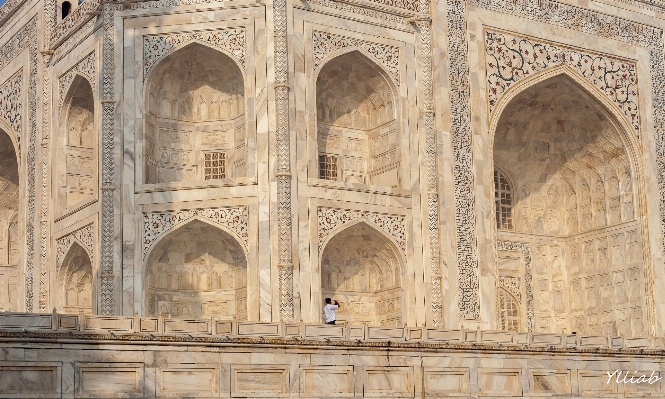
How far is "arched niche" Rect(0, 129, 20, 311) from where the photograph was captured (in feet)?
78.4

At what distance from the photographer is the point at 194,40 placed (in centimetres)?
1862

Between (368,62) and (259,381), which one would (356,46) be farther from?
(259,381)

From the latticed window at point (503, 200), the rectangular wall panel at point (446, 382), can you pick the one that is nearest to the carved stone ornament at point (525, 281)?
the latticed window at point (503, 200)

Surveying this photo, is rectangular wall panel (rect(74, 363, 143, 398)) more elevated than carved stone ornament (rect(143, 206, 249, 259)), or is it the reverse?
carved stone ornament (rect(143, 206, 249, 259))

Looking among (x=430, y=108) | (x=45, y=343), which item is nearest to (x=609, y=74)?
(x=430, y=108)

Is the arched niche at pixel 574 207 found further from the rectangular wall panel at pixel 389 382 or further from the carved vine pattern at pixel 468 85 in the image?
the rectangular wall panel at pixel 389 382

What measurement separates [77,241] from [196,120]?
284 centimetres

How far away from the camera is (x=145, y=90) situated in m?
18.7

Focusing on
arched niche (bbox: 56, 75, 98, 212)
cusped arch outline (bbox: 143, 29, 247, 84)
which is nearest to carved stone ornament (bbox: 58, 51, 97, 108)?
arched niche (bbox: 56, 75, 98, 212)

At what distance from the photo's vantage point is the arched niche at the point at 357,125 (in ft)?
63.9

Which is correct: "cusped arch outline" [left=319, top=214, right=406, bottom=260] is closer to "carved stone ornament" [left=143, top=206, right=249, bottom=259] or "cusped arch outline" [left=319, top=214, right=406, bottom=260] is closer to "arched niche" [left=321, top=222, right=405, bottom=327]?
"arched niche" [left=321, top=222, right=405, bottom=327]

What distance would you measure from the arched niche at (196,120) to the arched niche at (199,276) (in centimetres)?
107

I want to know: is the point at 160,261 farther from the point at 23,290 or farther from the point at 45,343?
the point at 45,343

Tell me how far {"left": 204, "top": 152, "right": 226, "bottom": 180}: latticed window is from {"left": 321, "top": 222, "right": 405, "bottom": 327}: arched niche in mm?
2196
